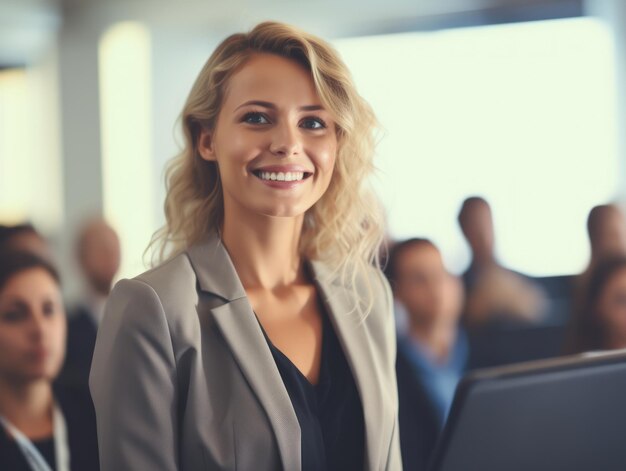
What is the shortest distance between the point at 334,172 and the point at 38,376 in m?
1.23

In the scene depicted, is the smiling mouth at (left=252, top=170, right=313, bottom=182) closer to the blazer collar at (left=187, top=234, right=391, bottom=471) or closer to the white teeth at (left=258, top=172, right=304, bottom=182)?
the white teeth at (left=258, top=172, right=304, bottom=182)

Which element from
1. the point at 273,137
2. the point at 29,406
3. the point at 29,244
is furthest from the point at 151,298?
the point at 29,244

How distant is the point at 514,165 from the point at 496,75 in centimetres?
59

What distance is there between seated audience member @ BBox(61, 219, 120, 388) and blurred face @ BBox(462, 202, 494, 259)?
1.39 m

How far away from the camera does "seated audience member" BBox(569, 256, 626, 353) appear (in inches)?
90.4

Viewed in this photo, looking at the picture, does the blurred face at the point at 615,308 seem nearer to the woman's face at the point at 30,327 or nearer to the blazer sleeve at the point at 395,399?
the blazer sleeve at the point at 395,399

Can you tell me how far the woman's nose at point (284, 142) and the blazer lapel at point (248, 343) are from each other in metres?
0.18

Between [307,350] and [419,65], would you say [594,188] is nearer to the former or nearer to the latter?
[419,65]

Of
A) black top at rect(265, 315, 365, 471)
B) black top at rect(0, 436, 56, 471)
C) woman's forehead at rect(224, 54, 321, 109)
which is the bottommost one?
black top at rect(0, 436, 56, 471)

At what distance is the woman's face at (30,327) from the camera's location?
6.86ft

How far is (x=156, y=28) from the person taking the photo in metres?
5.20

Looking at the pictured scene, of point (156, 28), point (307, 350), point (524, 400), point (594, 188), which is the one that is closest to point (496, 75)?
point (594, 188)

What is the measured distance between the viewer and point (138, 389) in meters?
1.01

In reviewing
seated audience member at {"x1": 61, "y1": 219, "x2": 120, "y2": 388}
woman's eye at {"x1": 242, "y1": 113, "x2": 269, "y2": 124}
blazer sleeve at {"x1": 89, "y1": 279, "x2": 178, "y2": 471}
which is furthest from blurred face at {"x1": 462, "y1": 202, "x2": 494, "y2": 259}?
blazer sleeve at {"x1": 89, "y1": 279, "x2": 178, "y2": 471}
